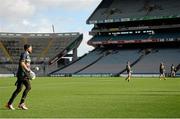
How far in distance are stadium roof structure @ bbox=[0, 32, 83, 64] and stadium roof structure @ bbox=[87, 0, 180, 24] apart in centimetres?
1108

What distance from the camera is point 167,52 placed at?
84.4 meters

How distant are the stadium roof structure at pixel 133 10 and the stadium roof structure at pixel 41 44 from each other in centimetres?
1108

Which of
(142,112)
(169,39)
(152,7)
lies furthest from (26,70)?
(152,7)

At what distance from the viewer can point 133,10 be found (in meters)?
93.1

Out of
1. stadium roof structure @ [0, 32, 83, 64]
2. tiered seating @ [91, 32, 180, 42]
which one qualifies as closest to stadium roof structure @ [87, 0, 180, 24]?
tiered seating @ [91, 32, 180, 42]

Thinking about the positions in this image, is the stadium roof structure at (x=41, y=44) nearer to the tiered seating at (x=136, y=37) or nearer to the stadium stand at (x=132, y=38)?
the stadium stand at (x=132, y=38)

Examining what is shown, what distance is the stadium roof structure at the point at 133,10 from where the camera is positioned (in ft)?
286

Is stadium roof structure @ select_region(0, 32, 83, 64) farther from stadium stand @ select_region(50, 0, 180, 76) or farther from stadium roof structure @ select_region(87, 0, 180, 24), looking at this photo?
stadium roof structure @ select_region(87, 0, 180, 24)

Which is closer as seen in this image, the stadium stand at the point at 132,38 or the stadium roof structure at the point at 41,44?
the stadium stand at the point at 132,38

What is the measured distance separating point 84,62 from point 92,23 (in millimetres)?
10641

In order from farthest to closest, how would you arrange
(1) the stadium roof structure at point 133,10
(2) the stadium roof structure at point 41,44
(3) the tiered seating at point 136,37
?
(2) the stadium roof structure at point 41,44 < (3) the tiered seating at point 136,37 < (1) the stadium roof structure at point 133,10

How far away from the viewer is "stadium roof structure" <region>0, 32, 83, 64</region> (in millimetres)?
107438

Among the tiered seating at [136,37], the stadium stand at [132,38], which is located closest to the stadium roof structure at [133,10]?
the stadium stand at [132,38]

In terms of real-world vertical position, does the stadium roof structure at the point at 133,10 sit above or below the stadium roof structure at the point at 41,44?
above
